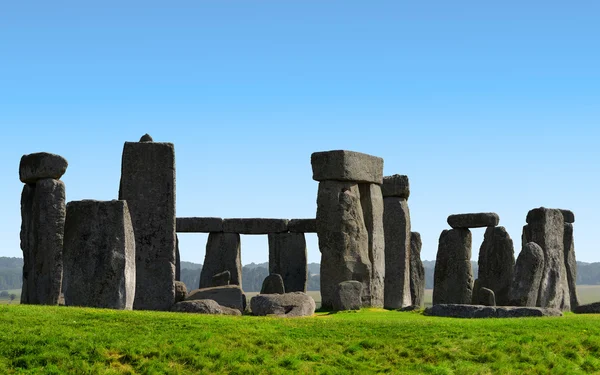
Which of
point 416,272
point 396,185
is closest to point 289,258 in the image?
point 416,272

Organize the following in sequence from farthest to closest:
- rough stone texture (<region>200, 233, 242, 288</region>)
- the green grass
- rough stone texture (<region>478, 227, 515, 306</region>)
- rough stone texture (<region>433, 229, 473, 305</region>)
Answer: rough stone texture (<region>200, 233, 242, 288</region>), rough stone texture (<region>433, 229, 473, 305</region>), rough stone texture (<region>478, 227, 515, 306</region>), the green grass

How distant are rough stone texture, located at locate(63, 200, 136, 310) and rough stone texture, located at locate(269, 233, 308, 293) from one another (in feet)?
62.5

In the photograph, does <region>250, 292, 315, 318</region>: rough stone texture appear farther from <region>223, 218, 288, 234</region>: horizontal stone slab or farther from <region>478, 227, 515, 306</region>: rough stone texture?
<region>223, 218, 288, 234</region>: horizontal stone slab

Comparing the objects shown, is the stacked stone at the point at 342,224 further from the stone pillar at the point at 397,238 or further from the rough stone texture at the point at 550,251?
the rough stone texture at the point at 550,251

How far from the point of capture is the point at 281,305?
23.2 meters

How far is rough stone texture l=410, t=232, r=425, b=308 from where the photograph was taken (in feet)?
120

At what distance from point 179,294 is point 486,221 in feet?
41.6

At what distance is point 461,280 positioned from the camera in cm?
3450

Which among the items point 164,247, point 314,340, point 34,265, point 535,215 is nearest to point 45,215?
point 34,265

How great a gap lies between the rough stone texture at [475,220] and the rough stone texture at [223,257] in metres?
9.65

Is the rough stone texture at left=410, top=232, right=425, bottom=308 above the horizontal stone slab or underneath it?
underneath

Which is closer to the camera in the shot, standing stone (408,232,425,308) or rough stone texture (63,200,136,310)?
rough stone texture (63,200,136,310)

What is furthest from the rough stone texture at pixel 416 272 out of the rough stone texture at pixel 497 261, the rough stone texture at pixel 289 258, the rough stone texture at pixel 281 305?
the rough stone texture at pixel 281 305

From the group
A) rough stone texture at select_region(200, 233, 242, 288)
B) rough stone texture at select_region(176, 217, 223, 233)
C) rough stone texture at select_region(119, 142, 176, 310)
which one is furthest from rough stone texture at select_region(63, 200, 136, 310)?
rough stone texture at select_region(200, 233, 242, 288)
